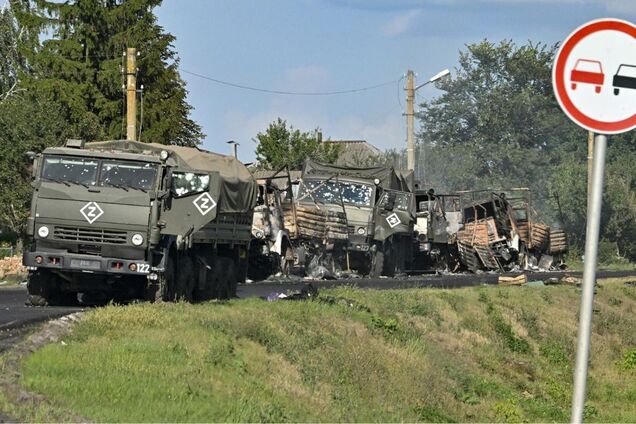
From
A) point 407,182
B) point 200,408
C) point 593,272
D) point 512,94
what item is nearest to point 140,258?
point 200,408

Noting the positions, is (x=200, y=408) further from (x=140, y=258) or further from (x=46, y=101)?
(x=46, y=101)

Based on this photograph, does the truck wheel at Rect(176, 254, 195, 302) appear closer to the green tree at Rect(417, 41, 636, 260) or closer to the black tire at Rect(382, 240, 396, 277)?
the black tire at Rect(382, 240, 396, 277)

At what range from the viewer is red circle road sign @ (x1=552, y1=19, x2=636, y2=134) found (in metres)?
6.71

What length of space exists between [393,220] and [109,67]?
17.5 metres

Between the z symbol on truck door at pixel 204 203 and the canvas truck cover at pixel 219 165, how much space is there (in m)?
0.51

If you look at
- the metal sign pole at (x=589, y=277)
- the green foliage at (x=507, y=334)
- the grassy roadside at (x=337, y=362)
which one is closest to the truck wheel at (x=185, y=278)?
the grassy roadside at (x=337, y=362)

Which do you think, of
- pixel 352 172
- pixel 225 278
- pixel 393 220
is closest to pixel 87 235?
pixel 225 278

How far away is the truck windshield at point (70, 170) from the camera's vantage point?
19453mm

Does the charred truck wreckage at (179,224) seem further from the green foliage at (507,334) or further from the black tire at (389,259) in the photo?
the green foliage at (507,334)

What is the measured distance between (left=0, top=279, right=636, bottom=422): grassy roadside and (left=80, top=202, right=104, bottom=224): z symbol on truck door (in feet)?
10.4

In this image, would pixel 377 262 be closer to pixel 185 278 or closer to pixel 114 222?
pixel 185 278

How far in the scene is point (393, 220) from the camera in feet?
121

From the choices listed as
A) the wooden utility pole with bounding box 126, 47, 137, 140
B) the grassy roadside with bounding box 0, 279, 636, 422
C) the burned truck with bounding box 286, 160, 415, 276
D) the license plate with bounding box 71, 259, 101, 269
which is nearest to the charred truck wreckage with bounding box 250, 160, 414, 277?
the burned truck with bounding box 286, 160, 415, 276

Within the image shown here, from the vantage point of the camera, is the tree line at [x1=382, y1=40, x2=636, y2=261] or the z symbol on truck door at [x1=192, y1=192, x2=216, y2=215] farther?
the tree line at [x1=382, y1=40, x2=636, y2=261]
